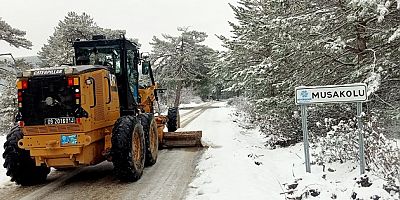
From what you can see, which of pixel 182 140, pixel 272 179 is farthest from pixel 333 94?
pixel 182 140

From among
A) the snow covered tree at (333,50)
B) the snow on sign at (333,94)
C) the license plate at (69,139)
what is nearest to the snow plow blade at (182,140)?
the snow covered tree at (333,50)

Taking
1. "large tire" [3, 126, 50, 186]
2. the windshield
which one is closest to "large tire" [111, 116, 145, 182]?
"large tire" [3, 126, 50, 186]

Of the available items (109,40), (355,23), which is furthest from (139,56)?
(355,23)

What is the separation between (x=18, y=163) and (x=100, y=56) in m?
3.34

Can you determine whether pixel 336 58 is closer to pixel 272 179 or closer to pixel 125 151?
pixel 272 179

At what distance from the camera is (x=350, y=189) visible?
6.47 m

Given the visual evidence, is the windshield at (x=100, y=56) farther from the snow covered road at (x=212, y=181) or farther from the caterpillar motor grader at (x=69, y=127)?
the snow covered road at (x=212, y=181)

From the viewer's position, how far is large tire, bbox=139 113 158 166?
10383 millimetres

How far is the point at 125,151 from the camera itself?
27.1 ft

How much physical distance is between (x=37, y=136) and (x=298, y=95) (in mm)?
5117

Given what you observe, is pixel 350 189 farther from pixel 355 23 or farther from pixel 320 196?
pixel 355 23

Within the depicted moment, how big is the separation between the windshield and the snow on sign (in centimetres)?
484

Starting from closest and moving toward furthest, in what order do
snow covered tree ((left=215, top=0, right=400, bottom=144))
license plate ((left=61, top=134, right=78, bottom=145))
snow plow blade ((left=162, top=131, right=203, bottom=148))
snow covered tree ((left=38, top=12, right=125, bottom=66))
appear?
license plate ((left=61, top=134, right=78, bottom=145))
snow covered tree ((left=215, top=0, right=400, bottom=144))
snow plow blade ((left=162, top=131, right=203, bottom=148))
snow covered tree ((left=38, top=12, right=125, bottom=66))

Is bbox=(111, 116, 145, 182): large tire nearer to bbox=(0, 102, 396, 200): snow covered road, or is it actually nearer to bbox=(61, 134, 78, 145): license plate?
bbox=(0, 102, 396, 200): snow covered road
